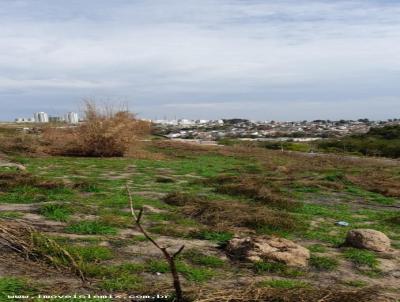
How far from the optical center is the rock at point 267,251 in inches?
257

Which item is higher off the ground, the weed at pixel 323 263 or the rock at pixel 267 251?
the rock at pixel 267 251

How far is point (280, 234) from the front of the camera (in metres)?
8.31

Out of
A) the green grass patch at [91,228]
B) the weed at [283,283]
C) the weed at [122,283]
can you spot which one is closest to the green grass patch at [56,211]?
the green grass patch at [91,228]

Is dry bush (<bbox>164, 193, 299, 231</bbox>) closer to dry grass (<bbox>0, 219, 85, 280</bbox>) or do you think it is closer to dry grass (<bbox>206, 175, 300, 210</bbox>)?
dry grass (<bbox>206, 175, 300, 210</bbox>)

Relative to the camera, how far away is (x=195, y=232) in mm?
7879

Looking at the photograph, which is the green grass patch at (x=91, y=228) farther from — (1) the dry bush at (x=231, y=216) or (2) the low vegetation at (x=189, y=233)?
(1) the dry bush at (x=231, y=216)

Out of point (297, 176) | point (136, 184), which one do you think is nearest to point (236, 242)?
point (136, 184)

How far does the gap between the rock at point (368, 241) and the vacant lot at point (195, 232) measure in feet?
0.62

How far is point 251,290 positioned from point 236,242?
2018 millimetres

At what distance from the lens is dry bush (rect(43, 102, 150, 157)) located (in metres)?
22.5

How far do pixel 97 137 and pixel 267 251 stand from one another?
1693 cm

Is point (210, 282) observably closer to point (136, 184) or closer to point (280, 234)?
point (280, 234)

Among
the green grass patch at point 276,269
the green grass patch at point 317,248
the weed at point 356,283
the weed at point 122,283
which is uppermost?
the weed at point 122,283

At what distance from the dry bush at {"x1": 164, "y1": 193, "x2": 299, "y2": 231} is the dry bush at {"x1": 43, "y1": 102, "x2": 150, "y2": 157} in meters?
12.7
